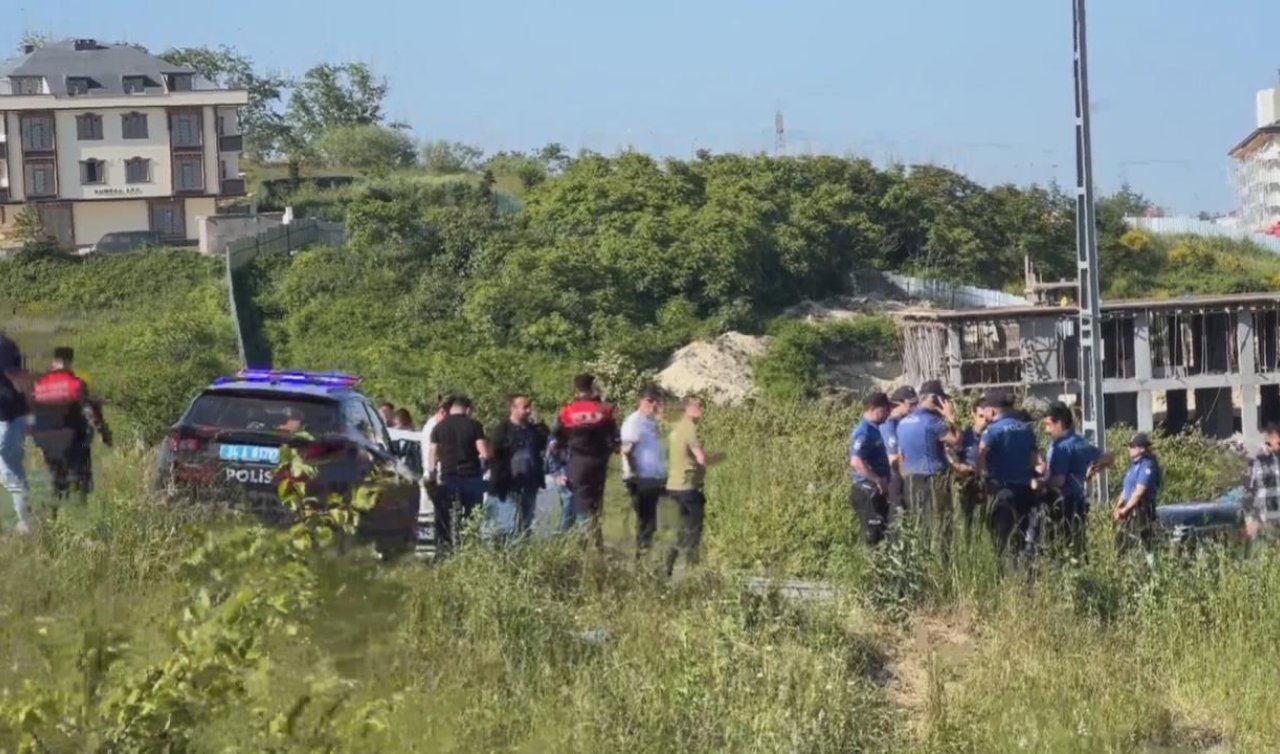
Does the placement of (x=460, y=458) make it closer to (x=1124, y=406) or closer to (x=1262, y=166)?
(x=1124, y=406)

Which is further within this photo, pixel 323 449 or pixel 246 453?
pixel 246 453

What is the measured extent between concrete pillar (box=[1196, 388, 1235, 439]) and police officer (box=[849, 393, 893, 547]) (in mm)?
50030

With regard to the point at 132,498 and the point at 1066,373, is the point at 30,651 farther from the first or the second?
the point at 1066,373

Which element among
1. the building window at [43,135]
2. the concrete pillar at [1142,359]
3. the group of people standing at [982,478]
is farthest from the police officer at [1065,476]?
the building window at [43,135]

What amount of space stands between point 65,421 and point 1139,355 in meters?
51.4

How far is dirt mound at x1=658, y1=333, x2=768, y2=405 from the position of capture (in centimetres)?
5062

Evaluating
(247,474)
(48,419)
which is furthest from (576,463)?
(48,419)

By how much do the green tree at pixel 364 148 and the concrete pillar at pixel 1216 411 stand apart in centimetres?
4438

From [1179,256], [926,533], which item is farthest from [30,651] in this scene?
[1179,256]

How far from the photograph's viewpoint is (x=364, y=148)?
98.5 m

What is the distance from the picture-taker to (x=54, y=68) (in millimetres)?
86312

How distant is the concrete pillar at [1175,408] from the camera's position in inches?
2440

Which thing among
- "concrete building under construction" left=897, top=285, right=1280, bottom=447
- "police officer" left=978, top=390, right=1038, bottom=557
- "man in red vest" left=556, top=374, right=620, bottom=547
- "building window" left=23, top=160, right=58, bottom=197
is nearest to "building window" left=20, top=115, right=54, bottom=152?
"building window" left=23, top=160, right=58, bottom=197

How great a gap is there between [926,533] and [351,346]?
40.9 m
